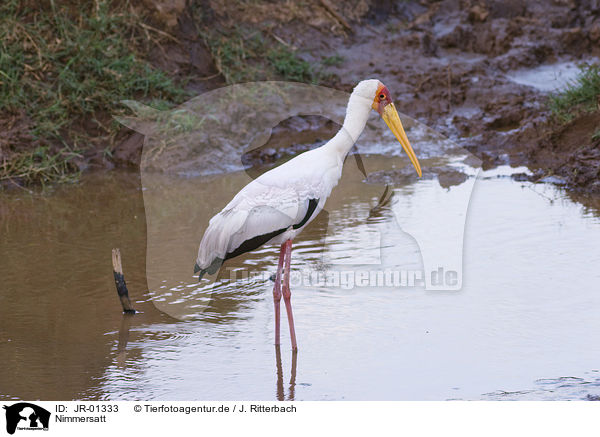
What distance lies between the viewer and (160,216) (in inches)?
261

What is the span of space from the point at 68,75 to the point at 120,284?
14.4ft

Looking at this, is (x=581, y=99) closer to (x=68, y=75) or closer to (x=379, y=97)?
(x=379, y=97)

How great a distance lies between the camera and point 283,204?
13.8ft

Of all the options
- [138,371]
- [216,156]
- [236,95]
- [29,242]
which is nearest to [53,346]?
[138,371]

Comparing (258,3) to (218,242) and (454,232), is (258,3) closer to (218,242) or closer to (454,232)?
(454,232)

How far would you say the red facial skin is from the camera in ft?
14.6

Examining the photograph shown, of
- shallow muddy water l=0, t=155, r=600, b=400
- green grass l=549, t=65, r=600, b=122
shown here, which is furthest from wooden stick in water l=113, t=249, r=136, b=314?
green grass l=549, t=65, r=600, b=122

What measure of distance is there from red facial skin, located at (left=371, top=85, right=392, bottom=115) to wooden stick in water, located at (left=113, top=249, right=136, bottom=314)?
4.74 ft

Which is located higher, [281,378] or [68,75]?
[68,75]
